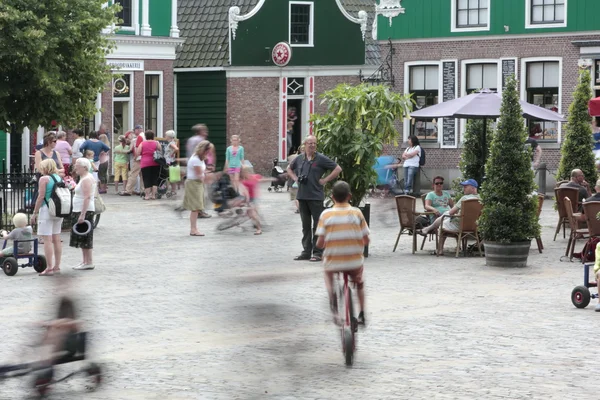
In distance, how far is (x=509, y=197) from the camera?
704 inches

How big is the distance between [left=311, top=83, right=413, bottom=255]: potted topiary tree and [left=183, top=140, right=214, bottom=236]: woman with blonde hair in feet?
8.02

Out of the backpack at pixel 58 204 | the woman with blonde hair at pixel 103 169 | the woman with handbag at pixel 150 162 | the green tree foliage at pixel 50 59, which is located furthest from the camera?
the woman with blonde hair at pixel 103 169

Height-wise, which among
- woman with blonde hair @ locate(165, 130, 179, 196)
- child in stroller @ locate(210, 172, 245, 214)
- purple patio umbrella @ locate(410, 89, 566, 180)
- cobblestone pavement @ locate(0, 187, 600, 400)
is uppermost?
purple patio umbrella @ locate(410, 89, 566, 180)

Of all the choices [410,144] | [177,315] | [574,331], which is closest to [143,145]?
[410,144]

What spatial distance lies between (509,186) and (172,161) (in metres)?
12.0

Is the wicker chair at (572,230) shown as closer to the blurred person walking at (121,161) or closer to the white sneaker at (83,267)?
the white sneaker at (83,267)

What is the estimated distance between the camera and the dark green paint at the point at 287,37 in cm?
4053

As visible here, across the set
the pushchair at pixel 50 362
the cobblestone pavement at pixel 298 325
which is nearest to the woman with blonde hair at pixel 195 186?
the cobblestone pavement at pixel 298 325

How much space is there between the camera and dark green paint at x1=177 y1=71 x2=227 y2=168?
39625 millimetres

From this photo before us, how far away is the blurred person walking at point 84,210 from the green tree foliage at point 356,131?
11.7 ft

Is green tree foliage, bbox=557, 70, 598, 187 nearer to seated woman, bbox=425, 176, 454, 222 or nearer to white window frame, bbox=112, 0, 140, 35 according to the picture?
seated woman, bbox=425, 176, 454, 222

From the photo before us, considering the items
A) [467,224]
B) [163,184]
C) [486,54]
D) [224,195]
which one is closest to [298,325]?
[224,195]

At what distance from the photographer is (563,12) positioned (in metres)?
32.8

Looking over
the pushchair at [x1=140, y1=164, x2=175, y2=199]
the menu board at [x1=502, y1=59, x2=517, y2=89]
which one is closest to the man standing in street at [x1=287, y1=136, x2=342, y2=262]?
the pushchair at [x1=140, y1=164, x2=175, y2=199]
